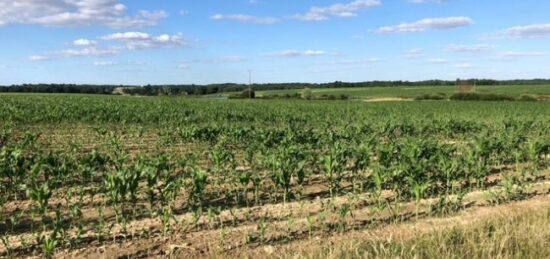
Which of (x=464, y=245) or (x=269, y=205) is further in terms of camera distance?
(x=269, y=205)

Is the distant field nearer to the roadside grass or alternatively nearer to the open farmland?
the open farmland

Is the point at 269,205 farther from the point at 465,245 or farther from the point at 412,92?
the point at 412,92

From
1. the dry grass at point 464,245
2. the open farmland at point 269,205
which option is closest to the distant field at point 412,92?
the open farmland at point 269,205

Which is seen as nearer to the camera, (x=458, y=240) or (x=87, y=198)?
(x=458, y=240)

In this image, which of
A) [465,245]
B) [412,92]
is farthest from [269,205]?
[412,92]

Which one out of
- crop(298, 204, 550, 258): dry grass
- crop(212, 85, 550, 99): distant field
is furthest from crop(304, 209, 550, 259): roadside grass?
crop(212, 85, 550, 99): distant field

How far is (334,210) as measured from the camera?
8.52 m

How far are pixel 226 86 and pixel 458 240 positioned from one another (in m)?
141

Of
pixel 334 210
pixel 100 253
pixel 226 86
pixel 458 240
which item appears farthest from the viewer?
pixel 226 86

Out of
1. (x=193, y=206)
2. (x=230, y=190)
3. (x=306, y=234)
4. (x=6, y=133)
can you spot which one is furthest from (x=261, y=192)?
(x=6, y=133)

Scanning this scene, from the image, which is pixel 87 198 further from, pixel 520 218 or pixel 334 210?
pixel 520 218

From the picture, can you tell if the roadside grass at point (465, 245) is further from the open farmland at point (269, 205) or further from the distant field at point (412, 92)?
the distant field at point (412, 92)

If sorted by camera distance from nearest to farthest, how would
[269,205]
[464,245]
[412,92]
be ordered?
1. [464,245]
2. [269,205]
3. [412,92]

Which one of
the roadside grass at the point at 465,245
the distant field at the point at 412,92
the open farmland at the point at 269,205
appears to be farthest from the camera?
the distant field at the point at 412,92
